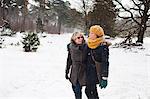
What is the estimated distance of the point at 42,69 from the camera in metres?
12.8

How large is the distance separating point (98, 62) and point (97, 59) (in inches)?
2.3

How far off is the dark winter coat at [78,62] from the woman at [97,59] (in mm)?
113

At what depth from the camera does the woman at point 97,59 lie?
6.02m

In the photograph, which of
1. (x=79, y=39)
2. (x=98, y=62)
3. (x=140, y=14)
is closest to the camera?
(x=98, y=62)

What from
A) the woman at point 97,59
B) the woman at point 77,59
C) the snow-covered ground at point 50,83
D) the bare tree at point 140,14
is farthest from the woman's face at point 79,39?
the bare tree at point 140,14

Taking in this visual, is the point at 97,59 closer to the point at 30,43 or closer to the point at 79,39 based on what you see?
the point at 79,39

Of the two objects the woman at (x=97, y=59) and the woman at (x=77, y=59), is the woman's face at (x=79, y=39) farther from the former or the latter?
the woman at (x=97, y=59)

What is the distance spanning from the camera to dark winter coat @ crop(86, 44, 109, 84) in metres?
6.02

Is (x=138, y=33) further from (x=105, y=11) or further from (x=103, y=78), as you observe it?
(x=103, y=78)

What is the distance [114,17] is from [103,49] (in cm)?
2747

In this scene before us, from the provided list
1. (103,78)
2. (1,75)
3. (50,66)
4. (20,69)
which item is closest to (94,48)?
(103,78)

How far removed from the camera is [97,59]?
612cm

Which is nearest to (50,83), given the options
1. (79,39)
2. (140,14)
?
(79,39)

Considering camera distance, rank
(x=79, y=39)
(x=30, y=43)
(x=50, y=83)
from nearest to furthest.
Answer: (x=79, y=39)
(x=50, y=83)
(x=30, y=43)
